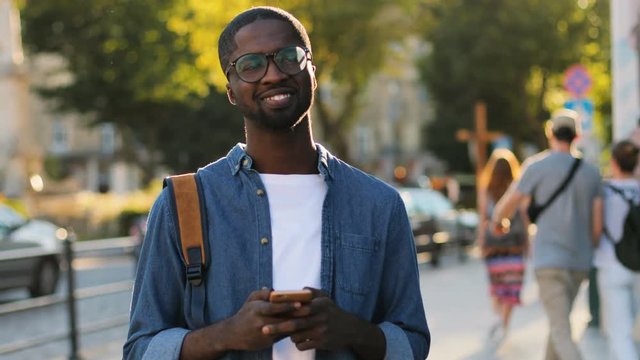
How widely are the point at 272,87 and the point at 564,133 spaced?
5207 mm

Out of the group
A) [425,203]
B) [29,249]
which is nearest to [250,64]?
[29,249]

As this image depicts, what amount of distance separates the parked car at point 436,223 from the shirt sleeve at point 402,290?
1969cm

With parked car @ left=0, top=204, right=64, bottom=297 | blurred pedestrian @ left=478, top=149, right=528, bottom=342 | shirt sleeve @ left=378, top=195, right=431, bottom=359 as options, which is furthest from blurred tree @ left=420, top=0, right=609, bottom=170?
shirt sleeve @ left=378, top=195, right=431, bottom=359

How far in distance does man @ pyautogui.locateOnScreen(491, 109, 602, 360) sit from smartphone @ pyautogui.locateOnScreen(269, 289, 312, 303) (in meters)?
5.22

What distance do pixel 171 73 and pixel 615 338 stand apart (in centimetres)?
3540

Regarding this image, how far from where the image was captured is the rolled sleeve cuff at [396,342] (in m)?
2.82

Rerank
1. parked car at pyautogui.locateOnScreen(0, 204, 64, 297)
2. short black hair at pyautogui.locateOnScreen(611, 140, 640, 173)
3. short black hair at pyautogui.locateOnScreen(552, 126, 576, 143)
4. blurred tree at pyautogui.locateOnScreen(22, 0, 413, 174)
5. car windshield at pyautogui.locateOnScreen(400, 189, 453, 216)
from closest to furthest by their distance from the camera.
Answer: short black hair at pyautogui.locateOnScreen(552, 126, 576, 143), short black hair at pyautogui.locateOnScreen(611, 140, 640, 173), parked car at pyautogui.locateOnScreen(0, 204, 64, 297), car windshield at pyautogui.locateOnScreen(400, 189, 453, 216), blurred tree at pyautogui.locateOnScreen(22, 0, 413, 174)

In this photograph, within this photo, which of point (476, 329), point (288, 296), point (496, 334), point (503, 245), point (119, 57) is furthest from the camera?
point (119, 57)

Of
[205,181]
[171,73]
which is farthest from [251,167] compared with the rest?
[171,73]

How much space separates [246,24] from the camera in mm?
2801

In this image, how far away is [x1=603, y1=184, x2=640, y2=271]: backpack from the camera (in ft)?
25.5

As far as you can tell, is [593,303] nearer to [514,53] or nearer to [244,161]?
[244,161]

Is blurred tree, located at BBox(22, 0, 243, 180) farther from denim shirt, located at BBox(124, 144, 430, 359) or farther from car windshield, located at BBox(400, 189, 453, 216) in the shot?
denim shirt, located at BBox(124, 144, 430, 359)

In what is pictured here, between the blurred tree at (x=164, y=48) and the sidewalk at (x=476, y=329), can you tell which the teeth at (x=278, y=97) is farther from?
the blurred tree at (x=164, y=48)
